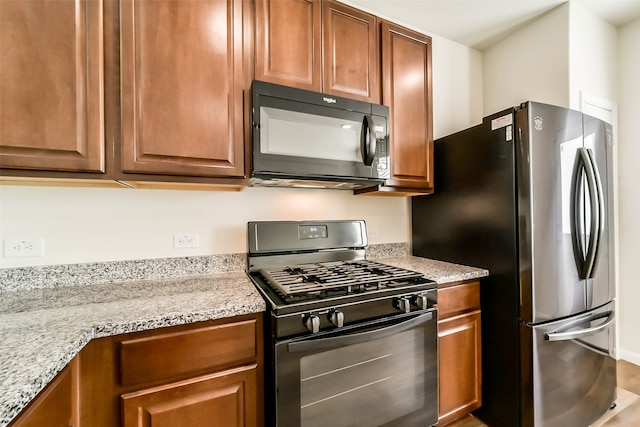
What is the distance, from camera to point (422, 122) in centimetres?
192

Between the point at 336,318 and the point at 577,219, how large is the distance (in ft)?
4.82

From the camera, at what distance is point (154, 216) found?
1.56 m

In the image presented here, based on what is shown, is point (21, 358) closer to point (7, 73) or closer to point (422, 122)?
point (7, 73)

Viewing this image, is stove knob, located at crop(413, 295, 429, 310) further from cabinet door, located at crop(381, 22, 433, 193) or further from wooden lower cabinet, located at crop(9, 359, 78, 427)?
wooden lower cabinet, located at crop(9, 359, 78, 427)

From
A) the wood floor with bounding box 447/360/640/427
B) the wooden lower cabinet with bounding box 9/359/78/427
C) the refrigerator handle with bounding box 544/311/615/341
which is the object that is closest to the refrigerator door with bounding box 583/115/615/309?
the refrigerator handle with bounding box 544/311/615/341

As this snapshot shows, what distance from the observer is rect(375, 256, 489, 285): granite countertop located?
1558 mm

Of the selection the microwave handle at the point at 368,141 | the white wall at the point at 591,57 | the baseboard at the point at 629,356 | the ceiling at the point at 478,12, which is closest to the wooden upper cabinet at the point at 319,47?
the microwave handle at the point at 368,141

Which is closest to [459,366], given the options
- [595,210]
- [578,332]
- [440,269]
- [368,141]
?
[440,269]

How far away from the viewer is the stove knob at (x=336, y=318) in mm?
1165

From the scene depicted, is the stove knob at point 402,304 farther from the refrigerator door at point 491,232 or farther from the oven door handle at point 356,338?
the refrigerator door at point 491,232

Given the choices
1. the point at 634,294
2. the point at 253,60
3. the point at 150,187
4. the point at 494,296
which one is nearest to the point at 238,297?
the point at 150,187

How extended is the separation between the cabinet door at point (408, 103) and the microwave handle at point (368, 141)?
1.02 ft

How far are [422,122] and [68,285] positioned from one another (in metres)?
2.22

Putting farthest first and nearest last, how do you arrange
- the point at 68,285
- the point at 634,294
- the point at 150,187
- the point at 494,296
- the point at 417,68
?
the point at 634,294
the point at 417,68
the point at 494,296
the point at 150,187
the point at 68,285
